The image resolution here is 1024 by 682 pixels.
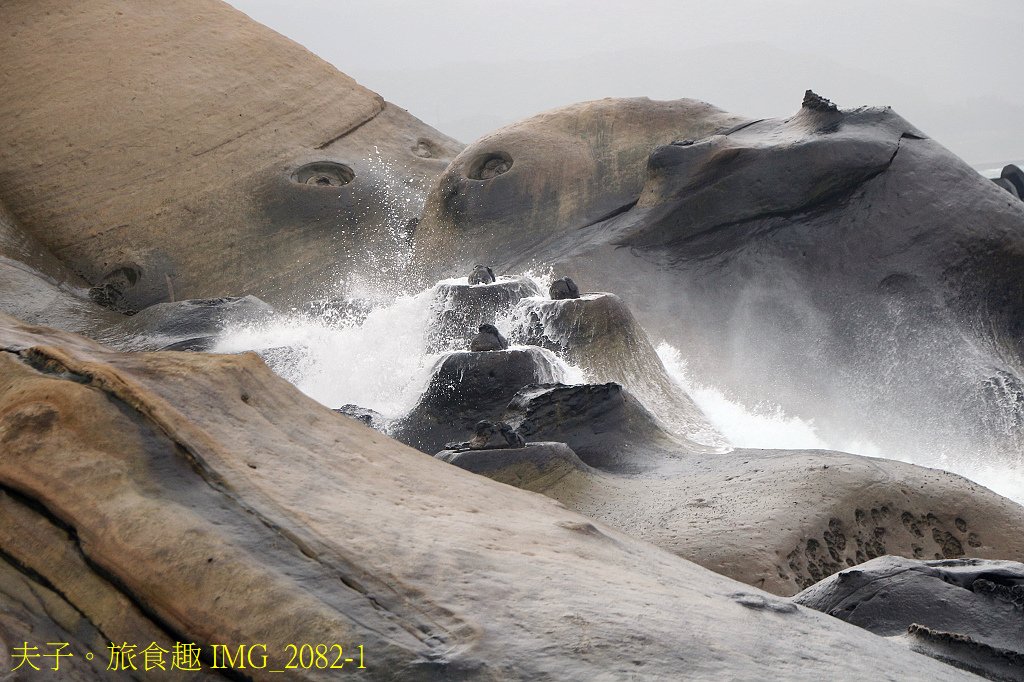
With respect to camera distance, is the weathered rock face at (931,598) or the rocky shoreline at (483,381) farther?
the weathered rock face at (931,598)

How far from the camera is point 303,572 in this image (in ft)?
5.74

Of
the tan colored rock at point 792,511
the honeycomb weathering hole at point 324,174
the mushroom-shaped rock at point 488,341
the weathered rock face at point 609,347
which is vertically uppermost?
the tan colored rock at point 792,511

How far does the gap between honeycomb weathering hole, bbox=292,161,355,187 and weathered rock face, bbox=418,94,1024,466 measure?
2.21 metres

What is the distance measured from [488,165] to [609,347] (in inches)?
116

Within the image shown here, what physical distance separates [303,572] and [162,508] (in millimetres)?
253

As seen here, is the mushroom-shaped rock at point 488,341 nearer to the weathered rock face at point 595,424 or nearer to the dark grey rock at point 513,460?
the weathered rock face at point 595,424

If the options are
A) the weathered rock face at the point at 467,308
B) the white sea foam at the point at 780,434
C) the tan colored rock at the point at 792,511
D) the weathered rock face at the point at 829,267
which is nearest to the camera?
the tan colored rock at the point at 792,511

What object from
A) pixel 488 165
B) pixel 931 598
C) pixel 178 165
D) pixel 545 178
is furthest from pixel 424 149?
pixel 931 598

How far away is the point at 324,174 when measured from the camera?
10.7 m

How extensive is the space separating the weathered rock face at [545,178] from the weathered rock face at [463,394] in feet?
9.07

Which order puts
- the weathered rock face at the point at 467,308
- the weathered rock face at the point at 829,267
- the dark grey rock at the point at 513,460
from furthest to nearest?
the weathered rock face at the point at 467,308 < the weathered rock face at the point at 829,267 < the dark grey rock at the point at 513,460

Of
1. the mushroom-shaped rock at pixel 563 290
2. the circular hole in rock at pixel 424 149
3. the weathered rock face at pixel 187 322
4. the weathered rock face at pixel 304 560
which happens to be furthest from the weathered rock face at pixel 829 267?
the weathered rock face at pixel 304 560

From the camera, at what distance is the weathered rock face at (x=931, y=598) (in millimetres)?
2621

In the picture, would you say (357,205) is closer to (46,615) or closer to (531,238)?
(531,238)
